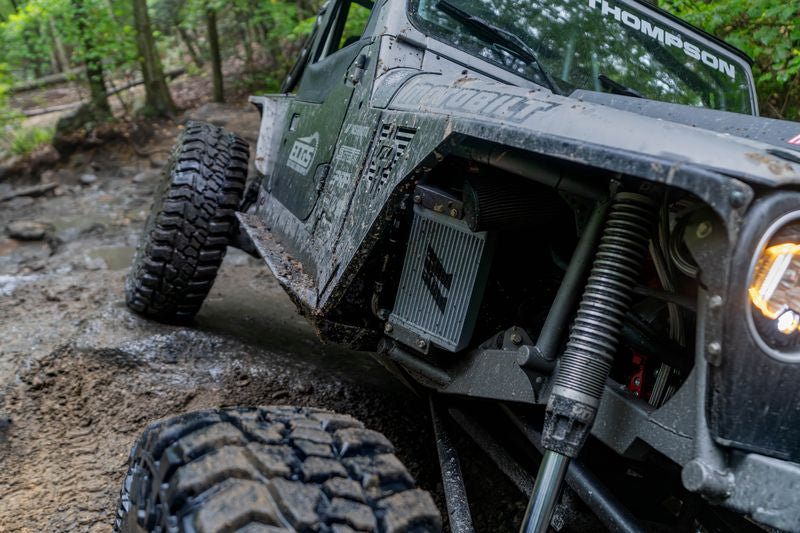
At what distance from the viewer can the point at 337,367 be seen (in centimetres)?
356

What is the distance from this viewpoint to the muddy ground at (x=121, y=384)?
2479mm

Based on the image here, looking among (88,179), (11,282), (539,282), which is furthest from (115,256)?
(539,282)

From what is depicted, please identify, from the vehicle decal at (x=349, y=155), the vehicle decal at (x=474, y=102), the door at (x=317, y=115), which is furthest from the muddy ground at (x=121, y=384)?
the vehicle decal at (x=474, y=102)

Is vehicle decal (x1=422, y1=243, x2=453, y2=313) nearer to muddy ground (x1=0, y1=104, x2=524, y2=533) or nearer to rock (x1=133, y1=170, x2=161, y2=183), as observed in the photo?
muddy ground (x1=0, y1=104, x2=524, y2=533)

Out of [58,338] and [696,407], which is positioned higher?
[696,407]

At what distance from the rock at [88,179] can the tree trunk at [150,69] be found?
2.00 meters

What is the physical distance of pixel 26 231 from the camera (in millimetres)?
6406

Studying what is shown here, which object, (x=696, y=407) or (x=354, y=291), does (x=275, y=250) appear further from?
(x=696, y=407)

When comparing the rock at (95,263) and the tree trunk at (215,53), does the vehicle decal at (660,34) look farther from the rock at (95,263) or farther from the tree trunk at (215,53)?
the tree trunk at (215,53)

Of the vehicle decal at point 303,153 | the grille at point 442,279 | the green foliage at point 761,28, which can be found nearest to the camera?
the grille at point 442,279

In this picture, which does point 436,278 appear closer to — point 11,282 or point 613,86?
point 613,86

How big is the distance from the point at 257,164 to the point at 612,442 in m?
2.96

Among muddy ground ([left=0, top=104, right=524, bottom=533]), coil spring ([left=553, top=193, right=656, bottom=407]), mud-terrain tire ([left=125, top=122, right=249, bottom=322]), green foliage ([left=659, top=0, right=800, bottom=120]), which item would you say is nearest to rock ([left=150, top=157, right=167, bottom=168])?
muddy ground ([left=0, top=104, right=524, bottom=533])

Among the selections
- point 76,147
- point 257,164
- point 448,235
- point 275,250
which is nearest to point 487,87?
point 448,235
